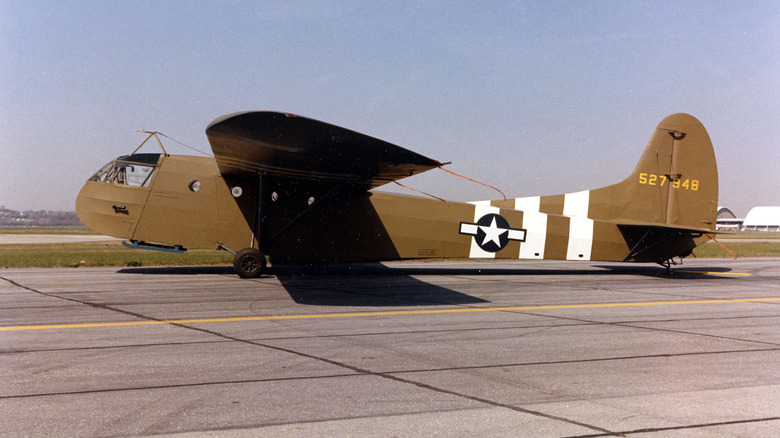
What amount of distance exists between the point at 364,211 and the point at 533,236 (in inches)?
188

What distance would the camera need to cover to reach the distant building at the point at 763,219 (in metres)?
149

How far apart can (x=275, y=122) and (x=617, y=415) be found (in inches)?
227

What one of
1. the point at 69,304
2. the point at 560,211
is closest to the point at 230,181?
the point at 69,304

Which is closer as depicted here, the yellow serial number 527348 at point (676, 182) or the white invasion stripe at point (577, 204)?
the yellow serial number 527348 at point (676, 182)

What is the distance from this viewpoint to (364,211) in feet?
47.6

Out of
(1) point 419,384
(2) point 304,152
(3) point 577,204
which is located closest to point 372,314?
(2) point 304,152

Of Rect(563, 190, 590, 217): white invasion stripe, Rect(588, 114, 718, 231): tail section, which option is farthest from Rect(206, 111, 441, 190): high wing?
Rect(588, 114, 718, 231): tail section

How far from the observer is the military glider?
13336 mm

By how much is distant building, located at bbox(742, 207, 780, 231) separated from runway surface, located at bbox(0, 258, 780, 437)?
16740cm

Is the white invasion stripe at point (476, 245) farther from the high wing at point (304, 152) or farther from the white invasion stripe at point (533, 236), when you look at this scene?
the high wing at point (304, 152)

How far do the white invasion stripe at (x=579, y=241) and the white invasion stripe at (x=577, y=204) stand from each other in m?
0.54

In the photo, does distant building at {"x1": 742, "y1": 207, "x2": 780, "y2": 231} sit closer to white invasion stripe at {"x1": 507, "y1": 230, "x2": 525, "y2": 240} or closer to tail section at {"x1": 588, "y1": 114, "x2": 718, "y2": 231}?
tail section at {"x1": 588, "y1": 114, "x2": 718, "y2": 231}

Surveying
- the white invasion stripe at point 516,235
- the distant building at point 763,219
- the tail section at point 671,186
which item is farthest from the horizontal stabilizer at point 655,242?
the distant building at point 763,219

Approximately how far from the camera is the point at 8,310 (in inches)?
330
